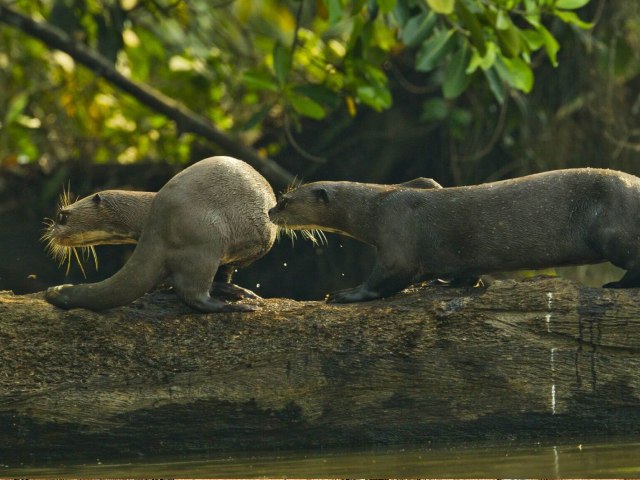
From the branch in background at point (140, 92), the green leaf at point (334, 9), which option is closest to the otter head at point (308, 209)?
the green leaf at point (334, 9)

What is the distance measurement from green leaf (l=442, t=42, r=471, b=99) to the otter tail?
2476 mm

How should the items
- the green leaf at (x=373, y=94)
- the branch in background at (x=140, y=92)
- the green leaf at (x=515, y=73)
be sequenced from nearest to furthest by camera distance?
1. the green leaf at (x=515, y=73)
2. the green leaf at (x=373, y=94)
3. the branch in background at (x=140, y=92)

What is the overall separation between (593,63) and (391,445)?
6.00 m

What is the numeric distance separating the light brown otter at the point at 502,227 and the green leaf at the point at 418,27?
1.70 metres

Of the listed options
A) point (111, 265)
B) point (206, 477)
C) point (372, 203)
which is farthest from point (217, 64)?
point (206, 477)

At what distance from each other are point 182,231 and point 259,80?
3192mm

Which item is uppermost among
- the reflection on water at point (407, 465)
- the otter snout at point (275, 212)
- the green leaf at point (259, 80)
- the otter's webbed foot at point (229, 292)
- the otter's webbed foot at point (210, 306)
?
the green leaf at point (259, 80)

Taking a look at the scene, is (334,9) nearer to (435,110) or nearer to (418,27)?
(418,27)

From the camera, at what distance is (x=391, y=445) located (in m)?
Answer: 5.20

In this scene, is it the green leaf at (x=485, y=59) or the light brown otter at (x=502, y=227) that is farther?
the green leaf at (x=485, y=59)

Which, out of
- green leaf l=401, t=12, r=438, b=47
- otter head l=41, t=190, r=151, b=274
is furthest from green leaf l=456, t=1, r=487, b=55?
otter head l=41, t=190, r=151, b=274

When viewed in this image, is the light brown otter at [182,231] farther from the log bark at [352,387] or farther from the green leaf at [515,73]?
the green leaf at [515,73]

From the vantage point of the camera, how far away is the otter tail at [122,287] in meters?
5.45

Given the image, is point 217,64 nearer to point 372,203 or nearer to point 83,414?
point 372,203
